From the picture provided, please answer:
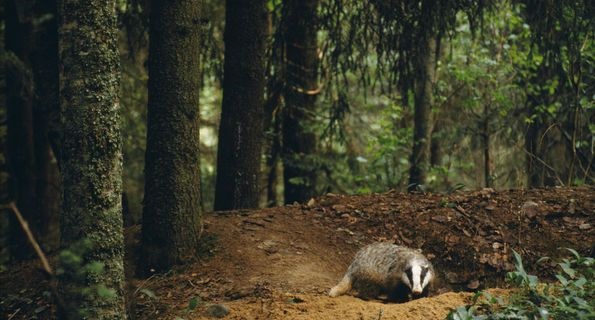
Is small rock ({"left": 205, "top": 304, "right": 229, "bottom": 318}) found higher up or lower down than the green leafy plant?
lower down

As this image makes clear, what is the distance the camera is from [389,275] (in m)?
6.47

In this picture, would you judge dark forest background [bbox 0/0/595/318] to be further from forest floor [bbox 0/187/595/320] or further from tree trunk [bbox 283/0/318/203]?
forest floor [bbox 0/187/595/320]

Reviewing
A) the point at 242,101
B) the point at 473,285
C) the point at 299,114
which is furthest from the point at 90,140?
the point at 299,114

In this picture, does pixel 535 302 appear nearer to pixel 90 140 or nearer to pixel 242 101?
pixel 90 140

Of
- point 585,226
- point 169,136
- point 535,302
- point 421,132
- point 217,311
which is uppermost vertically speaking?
point 421,132

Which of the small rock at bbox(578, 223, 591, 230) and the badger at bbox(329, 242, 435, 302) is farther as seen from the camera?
the small rock at bbox(578, 223, 591, 230)

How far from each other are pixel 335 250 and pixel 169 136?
7.67 feet

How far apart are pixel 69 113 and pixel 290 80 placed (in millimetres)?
6725

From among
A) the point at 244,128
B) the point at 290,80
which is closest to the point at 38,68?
the point at 244,128

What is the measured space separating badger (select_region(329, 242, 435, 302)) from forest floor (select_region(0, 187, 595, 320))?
0.56 ft

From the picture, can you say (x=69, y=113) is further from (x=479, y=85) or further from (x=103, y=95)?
(x=479, y=85)

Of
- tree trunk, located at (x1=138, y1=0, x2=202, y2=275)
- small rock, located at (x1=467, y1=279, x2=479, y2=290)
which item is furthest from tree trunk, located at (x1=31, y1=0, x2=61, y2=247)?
small rock, located at (x1=467, y1=279, x2=479, y2=290)

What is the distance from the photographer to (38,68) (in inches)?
366

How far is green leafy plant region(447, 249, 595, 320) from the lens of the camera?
5273 mm
